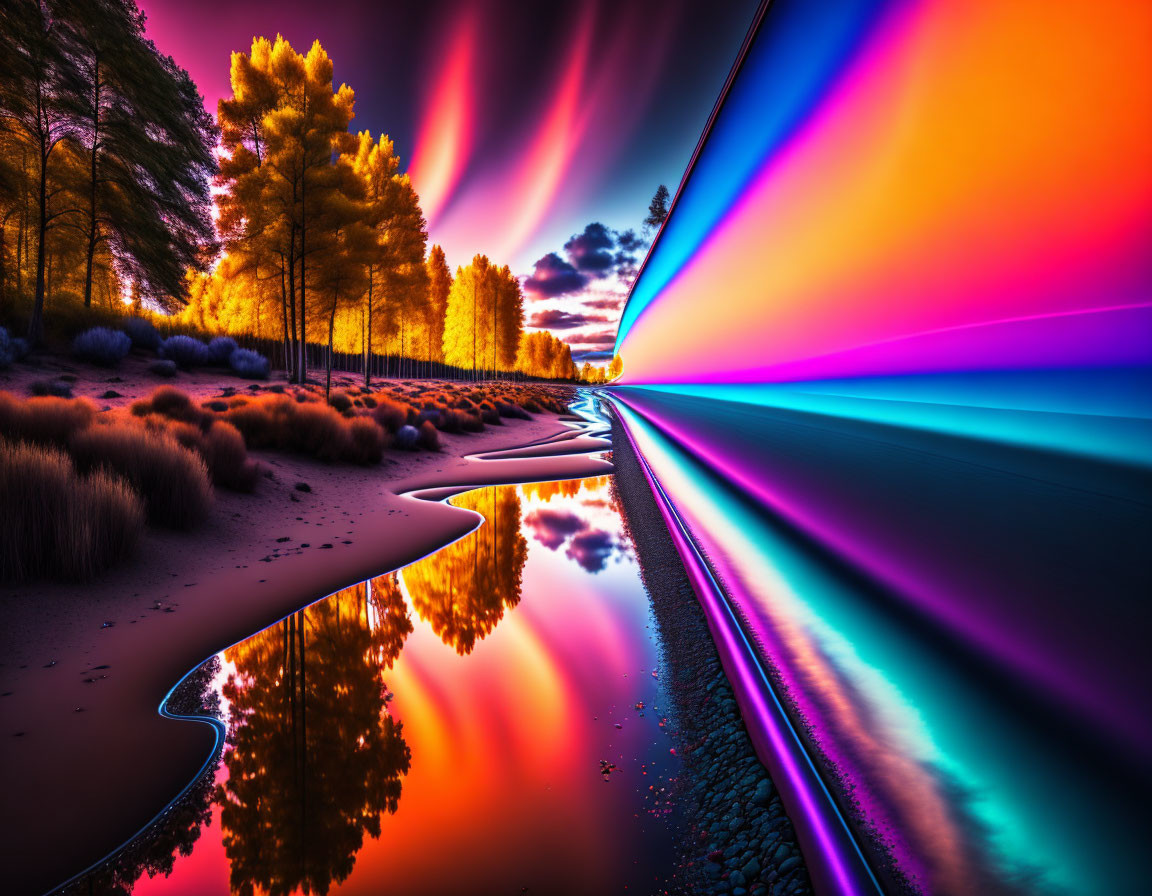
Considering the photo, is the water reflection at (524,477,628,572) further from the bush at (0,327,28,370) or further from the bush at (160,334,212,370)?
the bush at (160,334,212,370)

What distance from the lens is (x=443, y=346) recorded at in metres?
46.8

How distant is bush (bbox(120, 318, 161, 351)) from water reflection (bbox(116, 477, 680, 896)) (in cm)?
1498

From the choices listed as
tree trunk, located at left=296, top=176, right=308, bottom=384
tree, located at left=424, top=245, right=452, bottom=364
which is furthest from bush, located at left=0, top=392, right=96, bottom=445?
tree, located at left=424, top=245, right=452, bottom=364

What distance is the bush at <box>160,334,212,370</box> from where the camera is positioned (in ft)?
46.1

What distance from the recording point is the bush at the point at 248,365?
1563 centimetres

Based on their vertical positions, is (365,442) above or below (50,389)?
below

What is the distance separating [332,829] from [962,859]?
6.61 feet

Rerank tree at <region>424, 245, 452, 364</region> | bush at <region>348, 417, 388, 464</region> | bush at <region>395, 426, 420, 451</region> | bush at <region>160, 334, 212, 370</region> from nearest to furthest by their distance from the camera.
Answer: bush at <region>348, 417, 388, 464</region> < bush at <region>395, 426, 420, 451</region> < bush at <region>160, 334, 212, 370</region> < tree at <region>424, 245, 452, 364</region>

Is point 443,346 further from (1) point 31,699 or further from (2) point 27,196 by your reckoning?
(1) point 31,699

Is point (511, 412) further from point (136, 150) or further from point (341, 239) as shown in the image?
point (136, 150)

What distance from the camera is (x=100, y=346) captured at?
39.0 feet

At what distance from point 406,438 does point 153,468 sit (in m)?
6.21

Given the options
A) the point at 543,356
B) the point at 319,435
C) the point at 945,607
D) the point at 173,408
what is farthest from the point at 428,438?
the point at 543,356

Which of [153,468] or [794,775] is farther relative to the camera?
[153,468]
